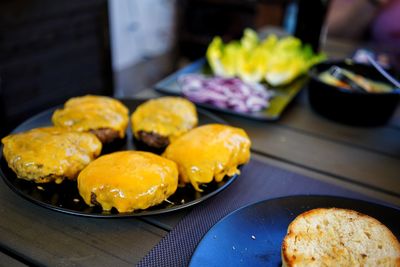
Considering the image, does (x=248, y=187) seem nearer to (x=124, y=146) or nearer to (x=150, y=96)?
(x=124, y=146)

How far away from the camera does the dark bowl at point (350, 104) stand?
1220 millimetres

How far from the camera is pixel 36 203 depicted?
0.77 metres

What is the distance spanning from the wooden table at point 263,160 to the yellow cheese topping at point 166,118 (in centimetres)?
21

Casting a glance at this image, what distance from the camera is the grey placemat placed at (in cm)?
73

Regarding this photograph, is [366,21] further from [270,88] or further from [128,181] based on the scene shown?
[128,181]

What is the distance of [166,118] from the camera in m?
1.05

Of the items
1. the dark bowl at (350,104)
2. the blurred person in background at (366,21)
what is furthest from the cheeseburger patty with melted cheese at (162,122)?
the blurred person in background at (366,21)

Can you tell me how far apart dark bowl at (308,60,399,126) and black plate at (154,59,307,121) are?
0.35 ft

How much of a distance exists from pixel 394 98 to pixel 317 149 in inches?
11.9

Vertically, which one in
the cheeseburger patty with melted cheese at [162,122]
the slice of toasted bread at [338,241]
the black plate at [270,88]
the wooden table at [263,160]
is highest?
the cheeseburger patty with melted cheese at [162,122]

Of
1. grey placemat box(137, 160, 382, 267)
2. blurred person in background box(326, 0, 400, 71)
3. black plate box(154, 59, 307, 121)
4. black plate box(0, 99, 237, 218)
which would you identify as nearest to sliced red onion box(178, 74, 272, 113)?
black plate box(154, 59, 307, 121)

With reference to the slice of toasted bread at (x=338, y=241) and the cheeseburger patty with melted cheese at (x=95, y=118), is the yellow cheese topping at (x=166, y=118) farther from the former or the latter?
the slice of toasted bread at (x=338, y=241)

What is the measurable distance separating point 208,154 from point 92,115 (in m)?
0.34

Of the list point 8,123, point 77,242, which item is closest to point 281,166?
point 77,242
